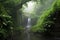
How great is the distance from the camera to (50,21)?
1041cm

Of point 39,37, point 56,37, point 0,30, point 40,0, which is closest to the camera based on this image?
point 0,30

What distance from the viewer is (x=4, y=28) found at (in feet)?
33.2

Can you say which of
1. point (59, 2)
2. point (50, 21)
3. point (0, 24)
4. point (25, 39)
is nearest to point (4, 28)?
point (0, 24)

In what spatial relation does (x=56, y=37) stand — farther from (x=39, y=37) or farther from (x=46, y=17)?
(x=39, y=37)

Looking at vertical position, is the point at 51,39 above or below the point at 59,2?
below

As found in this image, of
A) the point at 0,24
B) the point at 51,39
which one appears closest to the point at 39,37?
the point at 51,39

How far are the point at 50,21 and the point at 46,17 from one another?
60 cm

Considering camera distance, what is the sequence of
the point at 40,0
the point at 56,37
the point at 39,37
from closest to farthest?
the point at 56,37 → the point at 39,37 → the point at 40,0

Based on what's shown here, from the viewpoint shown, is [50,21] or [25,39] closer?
[50,21]

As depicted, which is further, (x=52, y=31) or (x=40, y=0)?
(x=40, y=0)

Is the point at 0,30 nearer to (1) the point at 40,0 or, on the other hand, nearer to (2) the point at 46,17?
(2) the point at 46,17

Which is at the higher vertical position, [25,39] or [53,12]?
[53,12]

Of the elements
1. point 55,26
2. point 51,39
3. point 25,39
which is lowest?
point 25,39

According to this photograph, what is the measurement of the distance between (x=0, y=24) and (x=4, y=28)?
1.48ft
